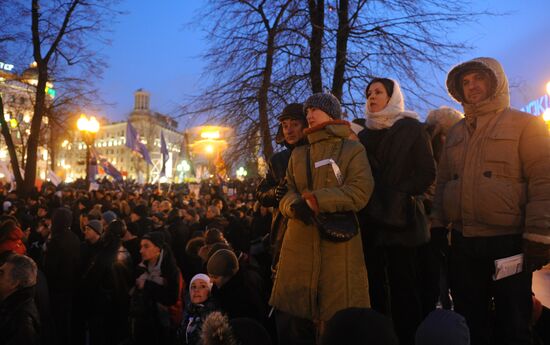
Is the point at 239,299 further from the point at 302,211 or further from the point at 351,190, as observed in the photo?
the point at 351,190

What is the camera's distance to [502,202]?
8.30ft

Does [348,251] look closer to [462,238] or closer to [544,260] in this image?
[462,238]

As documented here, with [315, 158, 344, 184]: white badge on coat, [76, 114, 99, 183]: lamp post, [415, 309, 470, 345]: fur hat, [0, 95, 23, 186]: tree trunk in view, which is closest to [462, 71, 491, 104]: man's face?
[315, 158, 344, 184]: white badge on coat

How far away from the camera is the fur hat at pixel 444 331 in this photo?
149 centimetres

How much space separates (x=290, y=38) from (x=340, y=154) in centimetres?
629

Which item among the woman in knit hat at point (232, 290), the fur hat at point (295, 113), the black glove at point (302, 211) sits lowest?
the woman in knit hat at point (232, 290)

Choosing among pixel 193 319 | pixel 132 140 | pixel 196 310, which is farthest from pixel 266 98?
pixel 132 140

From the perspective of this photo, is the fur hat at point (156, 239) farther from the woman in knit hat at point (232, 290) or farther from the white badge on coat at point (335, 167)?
the white badge on coat at point (335, 167)

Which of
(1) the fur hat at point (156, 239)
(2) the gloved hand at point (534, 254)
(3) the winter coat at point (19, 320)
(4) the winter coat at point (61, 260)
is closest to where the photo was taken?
(2) the gloved hand at point (534, 254)

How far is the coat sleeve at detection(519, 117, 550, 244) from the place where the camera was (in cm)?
232

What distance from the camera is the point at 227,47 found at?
348 inches

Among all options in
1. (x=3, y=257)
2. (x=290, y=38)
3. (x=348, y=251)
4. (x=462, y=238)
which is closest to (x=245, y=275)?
(x=348, y=251)

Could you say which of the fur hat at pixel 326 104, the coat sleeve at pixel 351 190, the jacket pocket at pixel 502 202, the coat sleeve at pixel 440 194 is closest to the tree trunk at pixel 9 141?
the fur hat at pixel 326 104

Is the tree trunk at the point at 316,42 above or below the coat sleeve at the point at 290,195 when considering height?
above
